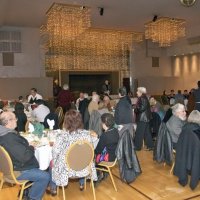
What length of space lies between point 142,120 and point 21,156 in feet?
10.9

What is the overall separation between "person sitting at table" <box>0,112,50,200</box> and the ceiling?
5641 mm

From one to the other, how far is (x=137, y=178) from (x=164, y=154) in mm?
615

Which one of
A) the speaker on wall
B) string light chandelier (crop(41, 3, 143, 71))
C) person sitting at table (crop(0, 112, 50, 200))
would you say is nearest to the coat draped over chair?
person sitting at table (crop(0, 112, 50, 200))

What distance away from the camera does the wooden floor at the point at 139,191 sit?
365 centimetres

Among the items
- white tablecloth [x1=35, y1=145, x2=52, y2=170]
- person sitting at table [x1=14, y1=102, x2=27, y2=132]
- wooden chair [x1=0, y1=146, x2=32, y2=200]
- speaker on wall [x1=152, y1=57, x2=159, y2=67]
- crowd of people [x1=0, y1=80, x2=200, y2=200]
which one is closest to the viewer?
wooden chair [x1=0, y1=146, x2=32, y2=200]

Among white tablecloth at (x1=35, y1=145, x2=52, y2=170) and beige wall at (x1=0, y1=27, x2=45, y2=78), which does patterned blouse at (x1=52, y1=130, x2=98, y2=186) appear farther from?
beige wall at (x1=0, y1=27, x2=45, y2=78)

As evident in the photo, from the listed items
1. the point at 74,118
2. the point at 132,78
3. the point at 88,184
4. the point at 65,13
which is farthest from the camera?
the point at 132,78

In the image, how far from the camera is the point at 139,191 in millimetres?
3830

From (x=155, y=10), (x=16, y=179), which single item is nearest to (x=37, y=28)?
(x=155, y=10)

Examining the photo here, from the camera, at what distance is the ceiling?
8.55 meters

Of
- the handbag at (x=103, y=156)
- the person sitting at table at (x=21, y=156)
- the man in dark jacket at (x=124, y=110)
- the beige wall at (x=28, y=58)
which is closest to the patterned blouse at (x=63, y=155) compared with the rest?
the person sitting at table at (x=21, y=156)

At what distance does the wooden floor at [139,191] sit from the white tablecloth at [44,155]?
1.67 feet

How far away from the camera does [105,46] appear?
488 inches

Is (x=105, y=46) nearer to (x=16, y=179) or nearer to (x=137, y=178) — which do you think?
(x=137, y=178)
